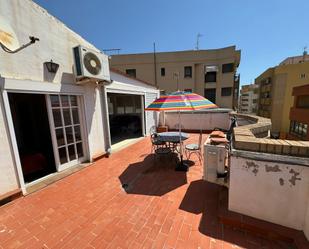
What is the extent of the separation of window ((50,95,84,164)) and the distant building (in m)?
23.9

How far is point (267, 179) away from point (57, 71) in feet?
16.0

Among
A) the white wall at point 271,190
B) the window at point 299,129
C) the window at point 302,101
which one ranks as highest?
the window at point 302,101

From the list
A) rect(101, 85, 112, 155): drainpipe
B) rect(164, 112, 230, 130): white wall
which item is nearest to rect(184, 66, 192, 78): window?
rect(164, 112, 230, 130): white wall

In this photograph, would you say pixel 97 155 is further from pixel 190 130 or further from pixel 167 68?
pixel 167 68

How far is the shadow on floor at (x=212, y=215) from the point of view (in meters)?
1.99

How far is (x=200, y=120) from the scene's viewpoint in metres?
9.56

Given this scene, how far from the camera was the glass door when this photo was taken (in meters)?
3.96

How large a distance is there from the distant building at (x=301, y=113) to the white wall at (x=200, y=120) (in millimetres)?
15884

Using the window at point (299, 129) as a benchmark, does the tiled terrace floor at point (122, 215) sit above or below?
above

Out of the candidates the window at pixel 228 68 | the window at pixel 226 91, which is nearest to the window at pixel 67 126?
the window at pixel 226 91

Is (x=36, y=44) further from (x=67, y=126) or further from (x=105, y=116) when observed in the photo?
(x=105, y=116)

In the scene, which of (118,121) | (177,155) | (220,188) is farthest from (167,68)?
(220,188)

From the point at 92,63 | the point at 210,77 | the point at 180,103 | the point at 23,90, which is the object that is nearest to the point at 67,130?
the point at 23,90

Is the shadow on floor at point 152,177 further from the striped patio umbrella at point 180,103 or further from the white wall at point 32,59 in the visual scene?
the white wall at point 32,59
